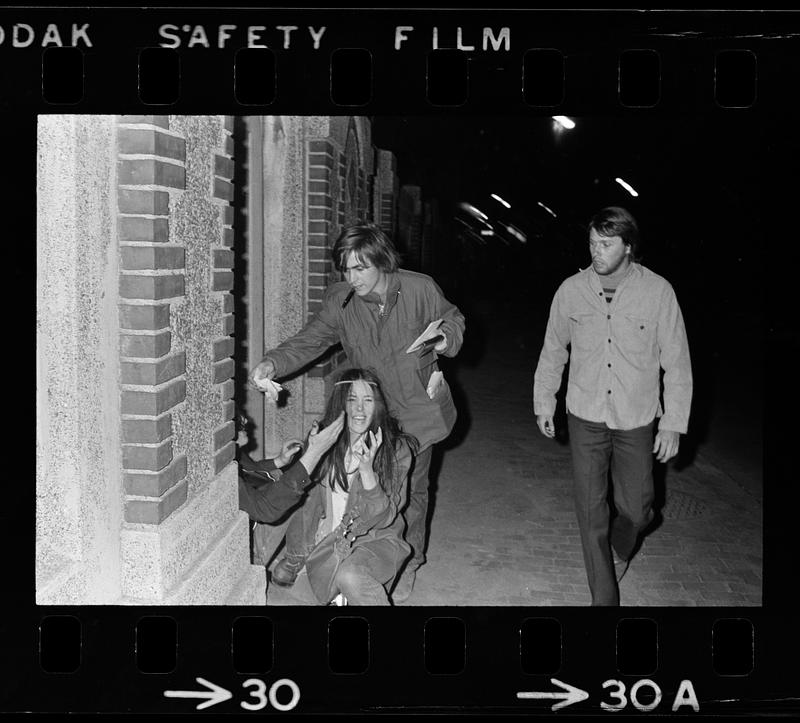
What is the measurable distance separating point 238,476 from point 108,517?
40.3 inches

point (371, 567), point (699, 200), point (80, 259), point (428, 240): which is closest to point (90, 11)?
point (80, 259)

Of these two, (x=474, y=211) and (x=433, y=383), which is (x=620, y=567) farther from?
(x=474, y=211)

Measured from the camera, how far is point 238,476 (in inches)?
187

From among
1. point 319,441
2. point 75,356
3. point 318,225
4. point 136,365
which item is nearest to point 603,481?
point 319,441

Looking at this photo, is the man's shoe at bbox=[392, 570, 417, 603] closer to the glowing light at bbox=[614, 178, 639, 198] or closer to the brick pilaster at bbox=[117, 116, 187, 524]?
the brick pilaster at bbox=[117, 116, 187, 524]

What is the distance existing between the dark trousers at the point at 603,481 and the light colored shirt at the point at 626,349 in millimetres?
87

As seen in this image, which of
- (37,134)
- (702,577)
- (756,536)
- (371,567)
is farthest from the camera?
(756,536)

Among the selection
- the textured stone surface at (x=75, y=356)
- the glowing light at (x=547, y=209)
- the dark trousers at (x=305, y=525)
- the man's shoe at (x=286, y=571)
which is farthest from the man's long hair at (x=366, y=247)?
the glowing light at (x=547, y=209)

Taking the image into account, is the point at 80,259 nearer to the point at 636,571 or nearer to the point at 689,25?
the point at 689,25
